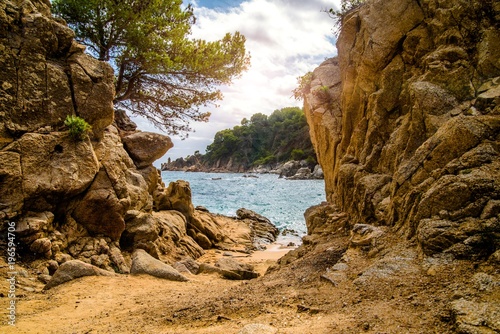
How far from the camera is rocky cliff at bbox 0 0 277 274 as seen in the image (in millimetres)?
7414

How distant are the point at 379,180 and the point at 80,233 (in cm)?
838

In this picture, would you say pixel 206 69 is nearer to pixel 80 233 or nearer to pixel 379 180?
pixel 80 233

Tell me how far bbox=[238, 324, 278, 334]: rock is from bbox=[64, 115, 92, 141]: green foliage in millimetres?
7756

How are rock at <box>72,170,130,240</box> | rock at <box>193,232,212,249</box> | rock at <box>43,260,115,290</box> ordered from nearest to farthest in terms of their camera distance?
rock at <box>43,260,115,290</box> < rock at <box>72,170,130,240</box> < rock at <box>193,232,212,249</box>

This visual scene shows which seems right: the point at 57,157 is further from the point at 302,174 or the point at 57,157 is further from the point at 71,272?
the point at 302,174

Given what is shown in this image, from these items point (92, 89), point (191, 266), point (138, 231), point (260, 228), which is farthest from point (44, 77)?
point (260, 228)

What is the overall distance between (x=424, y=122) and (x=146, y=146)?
10899 millimetres

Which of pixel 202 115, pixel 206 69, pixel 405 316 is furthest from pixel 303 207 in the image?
pixel 405 316

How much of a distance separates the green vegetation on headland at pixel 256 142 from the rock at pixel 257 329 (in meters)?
91.4

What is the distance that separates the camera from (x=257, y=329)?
3.21 m

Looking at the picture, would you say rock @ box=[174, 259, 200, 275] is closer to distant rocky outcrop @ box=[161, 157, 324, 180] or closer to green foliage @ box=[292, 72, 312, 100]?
green foliage @ box=[292, 72, 312, 100]

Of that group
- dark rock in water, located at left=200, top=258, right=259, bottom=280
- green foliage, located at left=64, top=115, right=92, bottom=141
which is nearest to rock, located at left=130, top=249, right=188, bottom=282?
dark rock in water, located at left=200, top=258, right=259, bottom=280

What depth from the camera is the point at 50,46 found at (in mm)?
8570

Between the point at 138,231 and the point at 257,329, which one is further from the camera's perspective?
the point at 138,231
